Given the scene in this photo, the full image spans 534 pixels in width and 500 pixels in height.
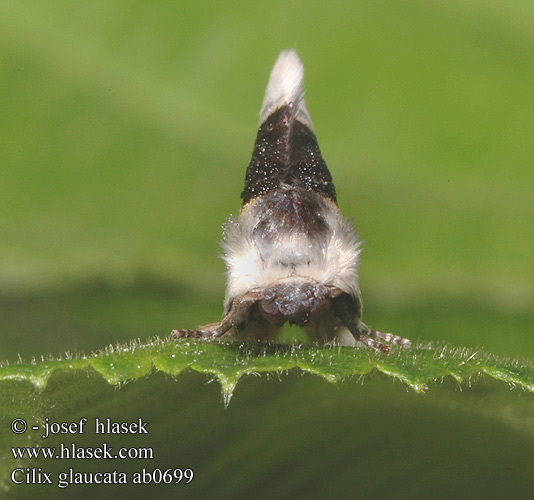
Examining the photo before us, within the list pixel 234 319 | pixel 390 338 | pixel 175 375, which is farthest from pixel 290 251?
pixel 175 375

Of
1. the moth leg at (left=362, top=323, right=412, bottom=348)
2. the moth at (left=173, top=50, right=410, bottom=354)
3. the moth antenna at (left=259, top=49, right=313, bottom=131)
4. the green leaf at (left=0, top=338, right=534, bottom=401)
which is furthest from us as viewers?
the moth antenna at (left=259, top=49, right=313, bottom=131)

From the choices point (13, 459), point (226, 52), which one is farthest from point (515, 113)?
point (13, 459)

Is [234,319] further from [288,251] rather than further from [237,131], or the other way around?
[237,131]

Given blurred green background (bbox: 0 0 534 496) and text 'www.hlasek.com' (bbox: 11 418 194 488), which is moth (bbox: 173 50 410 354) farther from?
blurred green background (bbox: 0 0 534 496)

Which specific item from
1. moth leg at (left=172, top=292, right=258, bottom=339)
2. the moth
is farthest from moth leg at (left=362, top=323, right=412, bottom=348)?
moth leg at (left=172, top=292, right=258, bottom=339)

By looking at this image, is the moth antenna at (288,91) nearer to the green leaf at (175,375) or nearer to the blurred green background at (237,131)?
the green leaf at (175,375)
